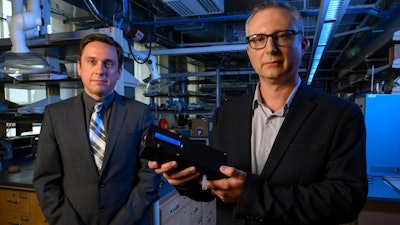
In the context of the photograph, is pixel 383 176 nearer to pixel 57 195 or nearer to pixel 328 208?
pixel 328 208

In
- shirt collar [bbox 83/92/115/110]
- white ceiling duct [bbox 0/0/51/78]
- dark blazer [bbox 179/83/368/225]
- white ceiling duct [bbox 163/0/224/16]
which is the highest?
white ceiling duct [bbox 163/0/224/16]

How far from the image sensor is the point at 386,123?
7.86 feet

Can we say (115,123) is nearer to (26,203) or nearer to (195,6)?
(26,203)

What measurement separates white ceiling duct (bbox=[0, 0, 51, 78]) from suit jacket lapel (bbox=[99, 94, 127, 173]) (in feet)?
2.34

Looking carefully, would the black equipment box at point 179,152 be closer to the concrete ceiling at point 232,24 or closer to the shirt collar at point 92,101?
the shirt collar at point 92,101

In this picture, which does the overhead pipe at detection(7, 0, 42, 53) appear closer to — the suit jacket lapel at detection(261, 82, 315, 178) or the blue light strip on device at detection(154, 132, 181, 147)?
the blue light strip on device at detection(154, 132, 181, 147)

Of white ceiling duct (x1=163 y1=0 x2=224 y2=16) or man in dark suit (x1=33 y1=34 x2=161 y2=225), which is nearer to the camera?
man in dark suit (x1=33 y1=34 x2=161 y2=225)

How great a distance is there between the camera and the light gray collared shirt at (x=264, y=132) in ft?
3.16

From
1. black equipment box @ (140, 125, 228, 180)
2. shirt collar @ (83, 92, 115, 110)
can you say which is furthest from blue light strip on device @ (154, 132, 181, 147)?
shirt collar @ (83, 92, 115, 110)

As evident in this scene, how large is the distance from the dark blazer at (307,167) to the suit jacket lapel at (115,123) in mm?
561

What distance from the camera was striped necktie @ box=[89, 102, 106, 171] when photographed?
141 cm

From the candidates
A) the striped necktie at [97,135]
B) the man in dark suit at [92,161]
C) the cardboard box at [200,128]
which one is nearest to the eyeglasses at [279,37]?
the man in dark suit at [92,161]

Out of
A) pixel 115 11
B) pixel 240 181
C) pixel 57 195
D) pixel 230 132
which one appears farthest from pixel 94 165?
pixel 115 11

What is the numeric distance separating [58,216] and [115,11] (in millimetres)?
2097
